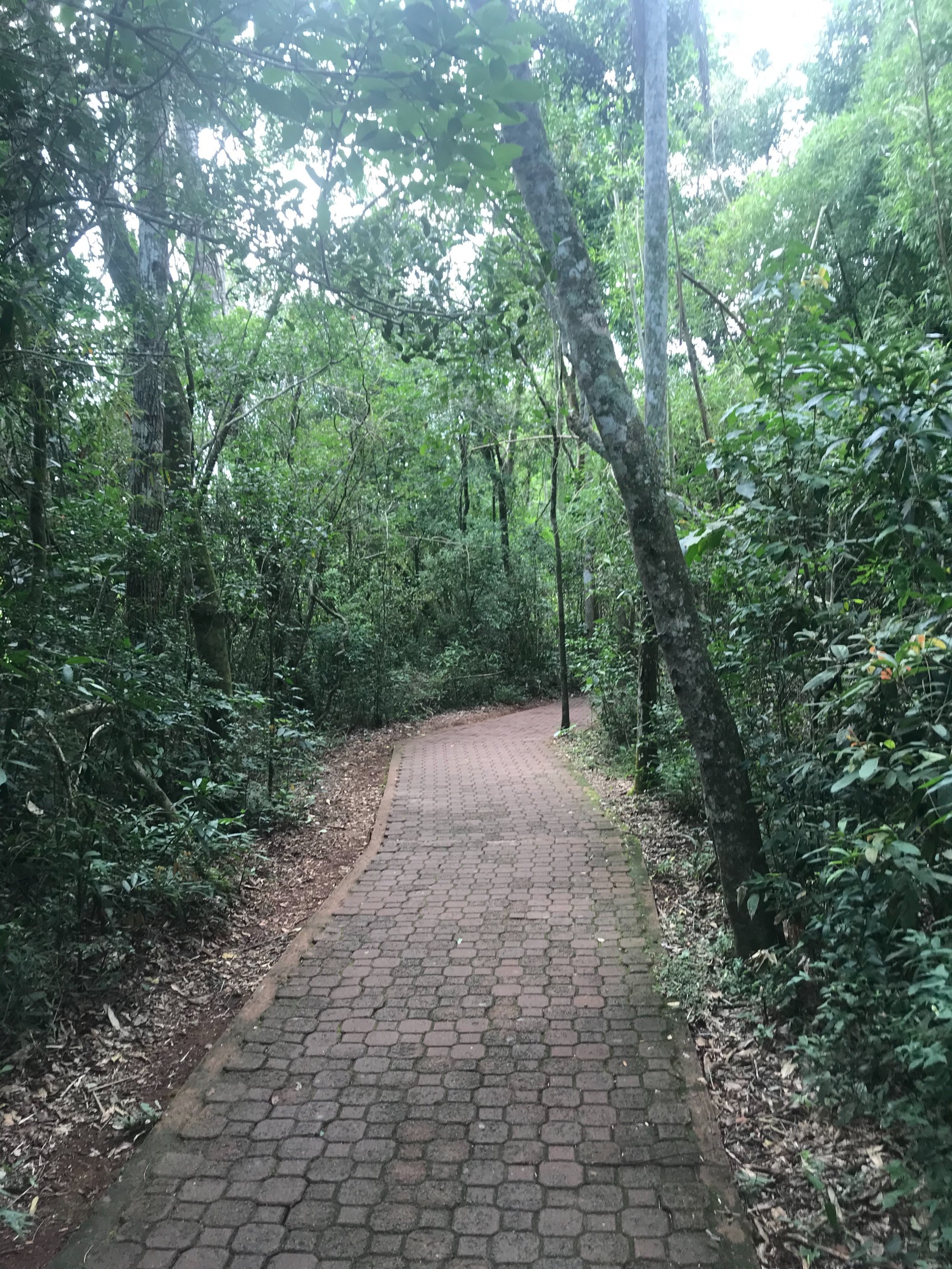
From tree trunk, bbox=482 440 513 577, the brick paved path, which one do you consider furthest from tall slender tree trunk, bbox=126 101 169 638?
tree trunk, bbox=482 440 513 577

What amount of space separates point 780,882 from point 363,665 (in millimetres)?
9541

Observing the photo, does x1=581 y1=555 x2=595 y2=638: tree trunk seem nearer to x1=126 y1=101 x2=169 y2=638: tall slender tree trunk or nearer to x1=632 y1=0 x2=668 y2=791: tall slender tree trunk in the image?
x1=632 y1=0 x2=668 y2=791: tall slender tree trunk

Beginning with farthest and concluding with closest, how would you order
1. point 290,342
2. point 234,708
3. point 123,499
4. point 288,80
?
point 290,342 < point 234,708 < point 123,499 < point 288,80

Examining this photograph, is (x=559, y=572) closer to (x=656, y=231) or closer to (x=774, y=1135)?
(x=656, y=231)

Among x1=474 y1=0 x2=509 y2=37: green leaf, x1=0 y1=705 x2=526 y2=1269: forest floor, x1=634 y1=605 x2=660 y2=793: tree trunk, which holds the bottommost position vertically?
x1=0 y1=705 x2=526 y2=1269: forest floor

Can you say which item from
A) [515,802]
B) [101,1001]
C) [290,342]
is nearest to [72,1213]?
[101,1001]

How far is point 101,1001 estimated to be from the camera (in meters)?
3.70

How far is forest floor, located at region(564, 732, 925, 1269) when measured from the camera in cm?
226

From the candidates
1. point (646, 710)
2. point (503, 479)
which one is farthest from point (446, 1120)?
point (503, 479)

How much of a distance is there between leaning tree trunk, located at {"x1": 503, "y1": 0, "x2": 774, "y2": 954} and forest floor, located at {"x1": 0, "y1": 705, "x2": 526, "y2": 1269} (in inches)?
105

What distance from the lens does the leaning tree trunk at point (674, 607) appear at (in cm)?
360

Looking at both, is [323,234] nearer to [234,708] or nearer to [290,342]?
[234,708]

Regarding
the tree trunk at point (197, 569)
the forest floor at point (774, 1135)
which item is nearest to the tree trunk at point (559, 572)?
the tree trunk at point (197, 569)

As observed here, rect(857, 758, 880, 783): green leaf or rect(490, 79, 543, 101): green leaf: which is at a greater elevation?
rect(490, 79, 543, 101): green leaf
